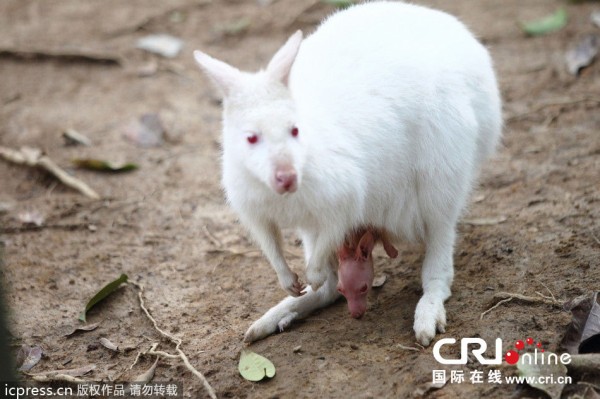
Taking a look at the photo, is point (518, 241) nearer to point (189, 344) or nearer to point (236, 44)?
point (189, 344)

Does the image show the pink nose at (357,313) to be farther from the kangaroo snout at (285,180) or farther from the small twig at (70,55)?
the small twig at (70,55)

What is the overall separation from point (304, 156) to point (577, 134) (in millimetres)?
2411

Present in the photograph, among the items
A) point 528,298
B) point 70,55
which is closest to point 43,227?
point 70,55

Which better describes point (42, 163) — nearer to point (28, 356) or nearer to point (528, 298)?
point (28, 356)

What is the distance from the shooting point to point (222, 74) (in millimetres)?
2791

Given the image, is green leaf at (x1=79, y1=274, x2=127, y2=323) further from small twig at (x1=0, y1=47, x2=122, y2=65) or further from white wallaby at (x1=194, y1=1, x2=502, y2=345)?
small twig at (x1=0, y1=47, x2=122, y2=65)

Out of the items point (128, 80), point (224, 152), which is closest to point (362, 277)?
point (224, 152)

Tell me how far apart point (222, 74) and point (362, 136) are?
23.6 inches

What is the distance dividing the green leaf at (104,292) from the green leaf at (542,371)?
6.02 feet

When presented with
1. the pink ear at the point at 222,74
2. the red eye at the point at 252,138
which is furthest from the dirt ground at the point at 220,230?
the pink ear at the point at 222,74

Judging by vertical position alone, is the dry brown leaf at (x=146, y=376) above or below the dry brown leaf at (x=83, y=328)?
below

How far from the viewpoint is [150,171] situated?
4.88 meters

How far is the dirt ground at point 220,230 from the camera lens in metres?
3.11

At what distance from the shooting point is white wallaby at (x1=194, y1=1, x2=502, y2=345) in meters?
2.78
